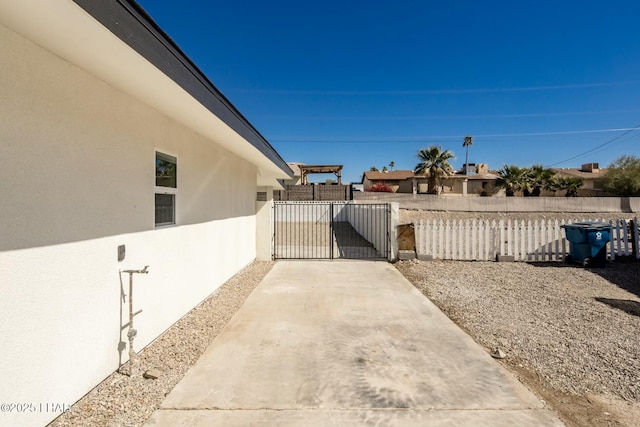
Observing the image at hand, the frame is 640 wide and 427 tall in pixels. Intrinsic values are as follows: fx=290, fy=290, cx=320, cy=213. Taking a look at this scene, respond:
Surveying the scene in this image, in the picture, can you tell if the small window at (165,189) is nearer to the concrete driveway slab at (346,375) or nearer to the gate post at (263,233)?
the concrete driveway slab at (346,375)

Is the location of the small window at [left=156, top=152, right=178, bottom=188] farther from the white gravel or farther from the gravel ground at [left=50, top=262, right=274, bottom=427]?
the white gravel

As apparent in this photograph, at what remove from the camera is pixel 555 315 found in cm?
448

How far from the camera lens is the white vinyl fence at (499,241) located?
8008mm

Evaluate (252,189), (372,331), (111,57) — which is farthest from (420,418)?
(252,189)

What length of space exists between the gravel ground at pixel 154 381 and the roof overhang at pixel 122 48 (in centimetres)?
279

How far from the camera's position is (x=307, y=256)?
9.69 metres

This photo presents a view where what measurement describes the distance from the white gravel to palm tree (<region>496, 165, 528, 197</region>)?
2805cm

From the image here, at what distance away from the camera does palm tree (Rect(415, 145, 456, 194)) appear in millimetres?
31625

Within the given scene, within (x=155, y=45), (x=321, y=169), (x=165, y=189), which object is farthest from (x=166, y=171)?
(x=321, y=169)

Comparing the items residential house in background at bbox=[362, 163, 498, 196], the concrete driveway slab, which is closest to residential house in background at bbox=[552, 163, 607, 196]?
residential house in background at bbox=[362, 163, 498, 196]

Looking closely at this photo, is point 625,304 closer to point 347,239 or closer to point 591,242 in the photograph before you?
point 591,242

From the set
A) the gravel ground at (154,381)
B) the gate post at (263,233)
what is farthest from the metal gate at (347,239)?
the gravel ground at (154,381)

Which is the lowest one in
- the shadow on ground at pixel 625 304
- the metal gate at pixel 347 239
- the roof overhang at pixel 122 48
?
the shadow on ground at pixel 625 304

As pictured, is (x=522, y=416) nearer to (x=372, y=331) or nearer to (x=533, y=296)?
(x=372, y=331)
